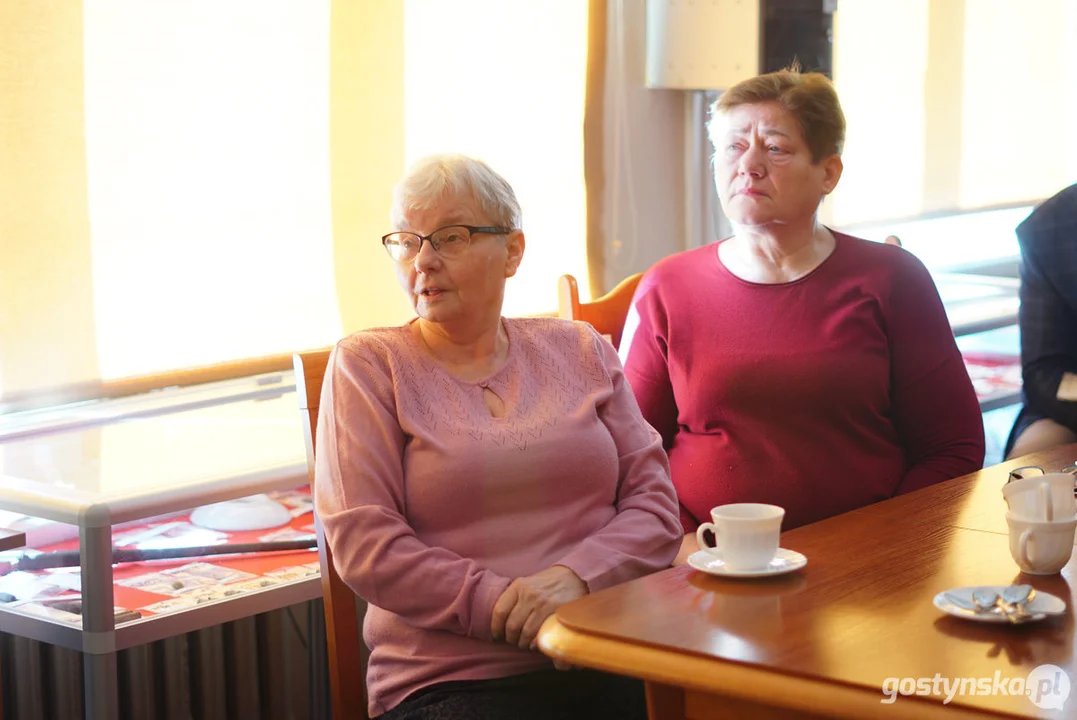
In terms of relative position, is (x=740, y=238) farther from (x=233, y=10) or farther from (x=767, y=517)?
(x=233, y=10)

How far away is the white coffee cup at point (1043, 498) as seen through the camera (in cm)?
138

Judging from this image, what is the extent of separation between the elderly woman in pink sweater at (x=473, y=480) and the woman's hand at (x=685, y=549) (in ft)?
0.43

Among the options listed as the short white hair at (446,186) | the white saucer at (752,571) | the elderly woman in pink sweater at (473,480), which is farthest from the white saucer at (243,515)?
the white saucer at (752,571)

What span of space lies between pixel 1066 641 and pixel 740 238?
119 centimetres

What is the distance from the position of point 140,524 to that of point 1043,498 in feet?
5.01

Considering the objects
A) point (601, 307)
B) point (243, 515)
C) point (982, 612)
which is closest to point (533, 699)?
point (982, 612)

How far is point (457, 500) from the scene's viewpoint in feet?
5.48

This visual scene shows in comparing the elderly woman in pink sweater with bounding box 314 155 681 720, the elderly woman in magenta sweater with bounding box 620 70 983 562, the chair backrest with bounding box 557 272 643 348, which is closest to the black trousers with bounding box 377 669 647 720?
the elderly woman in pink sweater with bounding box 314 155 681 720

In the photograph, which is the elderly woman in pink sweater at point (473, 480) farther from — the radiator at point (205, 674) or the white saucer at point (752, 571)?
the radiator at point (205, 674)

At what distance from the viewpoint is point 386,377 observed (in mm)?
1712

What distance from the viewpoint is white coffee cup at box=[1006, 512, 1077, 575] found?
1353 mm

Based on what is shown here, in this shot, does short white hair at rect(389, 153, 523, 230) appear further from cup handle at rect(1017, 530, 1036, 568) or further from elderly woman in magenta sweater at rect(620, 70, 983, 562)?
cup handle at rect(1017, 530, 1036, 568)

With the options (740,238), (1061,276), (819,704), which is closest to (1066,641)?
(819,704)

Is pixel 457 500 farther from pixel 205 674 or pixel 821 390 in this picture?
pixel 205 674
